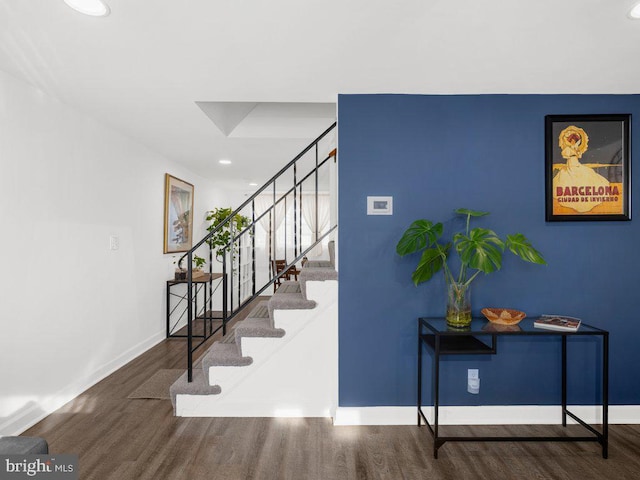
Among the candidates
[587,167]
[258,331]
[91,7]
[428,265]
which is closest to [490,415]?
[428,265]

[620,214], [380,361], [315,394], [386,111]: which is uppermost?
[386,111]

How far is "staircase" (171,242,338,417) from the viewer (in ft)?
8.57

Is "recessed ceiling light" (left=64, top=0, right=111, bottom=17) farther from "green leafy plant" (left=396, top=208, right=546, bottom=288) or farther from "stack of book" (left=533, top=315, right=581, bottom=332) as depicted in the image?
"stack of book" (left=533, top=315, right=581, bottom=332)

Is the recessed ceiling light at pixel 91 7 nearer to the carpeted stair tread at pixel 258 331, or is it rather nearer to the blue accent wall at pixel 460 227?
the blue accent wall at pixel 460 227

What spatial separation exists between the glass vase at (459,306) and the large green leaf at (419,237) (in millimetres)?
338

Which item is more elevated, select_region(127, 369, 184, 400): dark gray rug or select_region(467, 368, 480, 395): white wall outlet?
select_region(467, 368, 480, 395): white wall outlet

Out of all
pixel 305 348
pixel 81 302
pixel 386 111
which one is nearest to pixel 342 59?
pixel 386 111

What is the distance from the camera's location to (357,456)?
2.18 metres

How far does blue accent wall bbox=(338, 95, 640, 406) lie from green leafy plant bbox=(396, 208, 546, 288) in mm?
219

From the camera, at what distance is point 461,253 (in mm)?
2299

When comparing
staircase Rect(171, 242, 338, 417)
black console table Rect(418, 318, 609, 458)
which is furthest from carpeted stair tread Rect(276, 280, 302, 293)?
black console table Rect(418, 318, 609, 458)

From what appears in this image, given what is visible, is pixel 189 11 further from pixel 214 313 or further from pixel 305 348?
pixel 214 313

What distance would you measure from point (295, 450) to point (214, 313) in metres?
4.09

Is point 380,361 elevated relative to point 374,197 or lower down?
lower down
